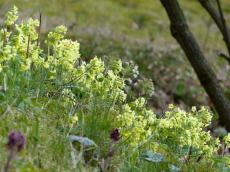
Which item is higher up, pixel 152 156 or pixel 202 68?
pixel 202 68

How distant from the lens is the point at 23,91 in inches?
175

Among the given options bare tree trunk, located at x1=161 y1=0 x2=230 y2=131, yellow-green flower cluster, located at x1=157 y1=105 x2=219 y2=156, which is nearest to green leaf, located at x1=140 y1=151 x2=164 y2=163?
yellow-green flower cluster, located at x1=157 y1=105 x2=219 y2=156

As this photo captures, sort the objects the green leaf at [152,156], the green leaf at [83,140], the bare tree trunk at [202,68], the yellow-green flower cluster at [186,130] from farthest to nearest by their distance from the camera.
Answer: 1. the bare tree trunk at [202,68]
2. the yellow-green flower cluster at [186,130]
3. the green leaf at [152,156]
4. the green leaf at [83,140]

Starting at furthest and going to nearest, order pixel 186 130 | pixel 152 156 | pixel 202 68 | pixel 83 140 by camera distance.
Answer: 1. pixel 202 68
2. pixel 186 130
3. pixel 152 156
4. pixel 83 140

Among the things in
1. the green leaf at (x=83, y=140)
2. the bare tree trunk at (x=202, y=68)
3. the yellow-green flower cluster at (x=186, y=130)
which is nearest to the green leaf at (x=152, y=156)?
the yellow-green flower cluster at (x=186, y=130)

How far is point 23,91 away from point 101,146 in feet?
2.24

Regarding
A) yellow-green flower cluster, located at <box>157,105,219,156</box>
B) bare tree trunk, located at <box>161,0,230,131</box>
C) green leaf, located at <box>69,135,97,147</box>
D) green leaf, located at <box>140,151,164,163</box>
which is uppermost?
bare tree trunk, located at <box>161,0,230,131</box>

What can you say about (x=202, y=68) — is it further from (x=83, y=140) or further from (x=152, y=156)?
(x=83, y=140)

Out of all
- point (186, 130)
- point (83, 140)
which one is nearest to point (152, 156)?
point (186, 130)

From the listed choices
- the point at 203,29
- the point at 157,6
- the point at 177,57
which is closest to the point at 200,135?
the point at 177,57

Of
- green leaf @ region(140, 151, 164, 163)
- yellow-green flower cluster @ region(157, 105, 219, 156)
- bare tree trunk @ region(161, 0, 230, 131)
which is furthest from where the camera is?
bare tree trunk @ region(161, 0, 230, 131)

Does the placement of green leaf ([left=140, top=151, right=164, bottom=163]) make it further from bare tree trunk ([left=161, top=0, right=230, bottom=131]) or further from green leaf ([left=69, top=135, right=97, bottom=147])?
bare tree trunk ([left=161, top=0, right=230, bottom=131])

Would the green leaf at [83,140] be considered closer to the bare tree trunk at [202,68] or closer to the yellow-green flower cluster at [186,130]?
the yellow-green flower cluster at [186,130]

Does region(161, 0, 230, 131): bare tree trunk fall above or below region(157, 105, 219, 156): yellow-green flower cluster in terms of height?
above
